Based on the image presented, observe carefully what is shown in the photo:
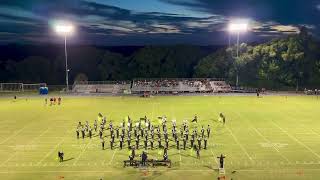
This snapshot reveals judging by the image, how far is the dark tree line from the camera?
75188 mm

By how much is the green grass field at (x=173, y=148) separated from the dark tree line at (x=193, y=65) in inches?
818

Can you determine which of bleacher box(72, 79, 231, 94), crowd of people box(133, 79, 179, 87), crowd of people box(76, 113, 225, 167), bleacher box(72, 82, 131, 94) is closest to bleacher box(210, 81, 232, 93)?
bleacher box(72, 79, 231, 94)

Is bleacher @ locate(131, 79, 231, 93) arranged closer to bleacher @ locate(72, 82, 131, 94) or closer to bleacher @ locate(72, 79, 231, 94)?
bleacher @ locate(72, 79, 231, 94)

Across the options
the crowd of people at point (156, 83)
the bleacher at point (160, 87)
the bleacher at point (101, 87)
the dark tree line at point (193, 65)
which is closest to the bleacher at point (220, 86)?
the bleacher at point (160, 87)

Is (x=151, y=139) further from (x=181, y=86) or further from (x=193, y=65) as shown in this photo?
(x=193, y=65)

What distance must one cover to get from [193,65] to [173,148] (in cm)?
7885

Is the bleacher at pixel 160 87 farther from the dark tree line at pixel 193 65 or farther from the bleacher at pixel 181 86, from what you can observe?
the dark tree line at pixel 193 65

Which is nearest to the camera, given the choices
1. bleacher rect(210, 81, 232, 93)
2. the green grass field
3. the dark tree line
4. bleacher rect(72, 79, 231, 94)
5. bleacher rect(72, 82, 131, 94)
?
the green grass field

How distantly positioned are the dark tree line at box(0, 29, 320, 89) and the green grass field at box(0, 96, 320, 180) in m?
20.8

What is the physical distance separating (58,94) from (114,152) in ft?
137

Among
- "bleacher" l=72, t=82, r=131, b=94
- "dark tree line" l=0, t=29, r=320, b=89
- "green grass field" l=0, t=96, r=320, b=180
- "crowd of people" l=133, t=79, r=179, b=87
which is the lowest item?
"green grass field" l=0, t=96, r=320, b=180

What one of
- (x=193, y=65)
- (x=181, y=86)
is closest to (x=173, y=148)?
(x=181, y=86)

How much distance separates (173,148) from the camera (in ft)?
97.0

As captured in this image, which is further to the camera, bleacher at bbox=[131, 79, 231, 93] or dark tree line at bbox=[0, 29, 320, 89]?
dark tree line at bbox=[0, 29, 320, 89]
